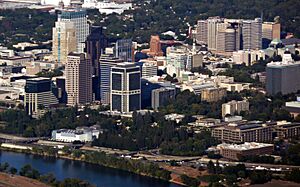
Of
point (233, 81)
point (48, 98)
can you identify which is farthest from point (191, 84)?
point (48, 98)

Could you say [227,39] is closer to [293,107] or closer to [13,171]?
[293,107]

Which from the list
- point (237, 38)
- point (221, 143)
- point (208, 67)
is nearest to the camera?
point (221, 143)

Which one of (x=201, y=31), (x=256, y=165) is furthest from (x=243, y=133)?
(x=201, y=31)

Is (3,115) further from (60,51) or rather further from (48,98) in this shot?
(60,51)

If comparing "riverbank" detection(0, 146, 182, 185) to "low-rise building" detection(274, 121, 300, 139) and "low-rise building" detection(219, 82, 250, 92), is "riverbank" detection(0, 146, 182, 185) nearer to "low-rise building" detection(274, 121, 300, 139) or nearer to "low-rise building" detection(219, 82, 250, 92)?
"low-rise building" detection(274, 121, 300, 139)

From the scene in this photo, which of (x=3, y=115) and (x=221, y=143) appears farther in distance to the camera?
(x=3, y=115)

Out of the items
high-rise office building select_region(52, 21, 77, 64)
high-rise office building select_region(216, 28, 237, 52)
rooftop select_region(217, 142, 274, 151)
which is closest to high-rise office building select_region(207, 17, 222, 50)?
high-rise office building select_region(216, 28, 237, 52)
